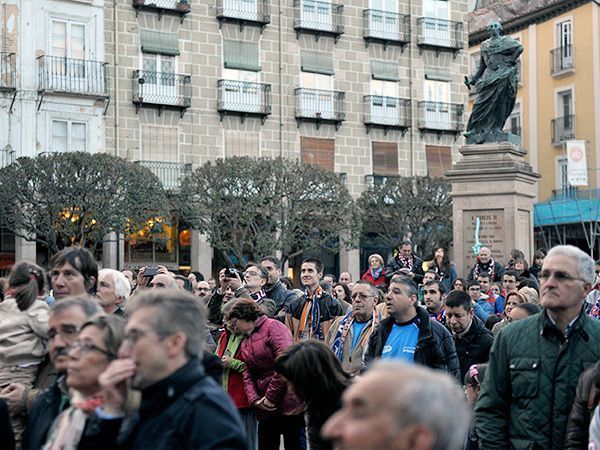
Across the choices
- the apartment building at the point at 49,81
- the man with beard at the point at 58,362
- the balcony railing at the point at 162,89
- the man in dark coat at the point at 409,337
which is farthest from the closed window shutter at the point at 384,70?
the man with beard at the point at 58,362

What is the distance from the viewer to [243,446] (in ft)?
13.6

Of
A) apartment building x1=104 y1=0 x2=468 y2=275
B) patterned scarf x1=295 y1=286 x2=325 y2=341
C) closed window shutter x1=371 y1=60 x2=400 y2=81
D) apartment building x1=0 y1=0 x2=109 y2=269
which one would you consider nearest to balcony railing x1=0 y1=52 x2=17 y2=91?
apartment building x1=0 y1=0 x2=109 y2=269

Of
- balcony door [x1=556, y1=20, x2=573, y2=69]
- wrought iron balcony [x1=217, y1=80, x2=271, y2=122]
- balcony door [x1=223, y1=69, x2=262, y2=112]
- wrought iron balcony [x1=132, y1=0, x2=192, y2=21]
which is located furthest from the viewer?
balcony door [x1=556, y1=20, x2=573, y2=69]

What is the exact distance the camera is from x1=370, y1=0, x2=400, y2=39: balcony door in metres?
39.5

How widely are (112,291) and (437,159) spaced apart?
34.4m

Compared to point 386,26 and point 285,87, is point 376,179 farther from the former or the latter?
point 386,26

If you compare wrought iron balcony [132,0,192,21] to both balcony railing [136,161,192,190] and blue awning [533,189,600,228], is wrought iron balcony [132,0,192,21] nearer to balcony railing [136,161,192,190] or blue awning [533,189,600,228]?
balcony railing [136,161,192,190]

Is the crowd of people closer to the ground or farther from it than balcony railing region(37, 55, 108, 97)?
closer to the ground

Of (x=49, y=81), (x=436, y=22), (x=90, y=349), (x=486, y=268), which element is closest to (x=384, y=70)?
(x=436, y=22)

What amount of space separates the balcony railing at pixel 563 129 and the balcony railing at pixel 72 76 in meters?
21.6

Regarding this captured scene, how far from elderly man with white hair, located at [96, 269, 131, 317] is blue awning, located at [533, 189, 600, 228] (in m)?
33.5

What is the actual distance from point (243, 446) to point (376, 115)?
1406 inches

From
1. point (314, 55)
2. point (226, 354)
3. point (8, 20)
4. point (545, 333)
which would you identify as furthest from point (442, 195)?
point (545, 333)

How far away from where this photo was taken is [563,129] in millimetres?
46562
